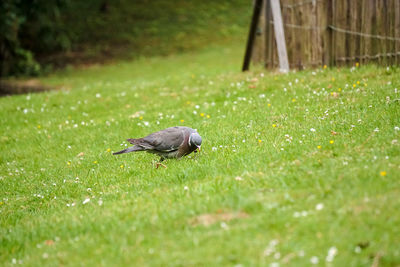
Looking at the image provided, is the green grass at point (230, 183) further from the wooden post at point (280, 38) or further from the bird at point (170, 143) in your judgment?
the wooden post at point (280, 38)

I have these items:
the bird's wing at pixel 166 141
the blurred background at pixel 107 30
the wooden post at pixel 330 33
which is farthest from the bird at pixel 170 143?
the blurred background at pixel 107 30

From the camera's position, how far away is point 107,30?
136 ft

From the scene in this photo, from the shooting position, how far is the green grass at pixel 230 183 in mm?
4816

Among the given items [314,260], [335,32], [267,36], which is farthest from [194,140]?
[267,36]

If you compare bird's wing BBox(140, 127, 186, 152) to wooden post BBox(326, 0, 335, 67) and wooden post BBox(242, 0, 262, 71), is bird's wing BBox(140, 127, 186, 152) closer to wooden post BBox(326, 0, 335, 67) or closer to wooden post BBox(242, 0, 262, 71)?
wooden post BBox(326, 0, 335, 67)

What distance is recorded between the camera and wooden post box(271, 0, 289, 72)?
1454 cm

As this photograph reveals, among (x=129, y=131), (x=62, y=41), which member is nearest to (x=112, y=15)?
(x=62, y=41)

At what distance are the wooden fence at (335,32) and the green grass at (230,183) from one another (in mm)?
591

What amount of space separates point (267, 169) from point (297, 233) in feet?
6.36

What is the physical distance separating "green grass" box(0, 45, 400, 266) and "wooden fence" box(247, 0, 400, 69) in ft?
1.94

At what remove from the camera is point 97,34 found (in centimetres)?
4075

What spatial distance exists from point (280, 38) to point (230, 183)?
924 centimetres

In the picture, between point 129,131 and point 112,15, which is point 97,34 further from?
point 129,131

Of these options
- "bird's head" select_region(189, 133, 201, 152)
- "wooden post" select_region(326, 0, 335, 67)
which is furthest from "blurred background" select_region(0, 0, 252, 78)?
"bird's head" select_region(189, 133, 201, 152)
